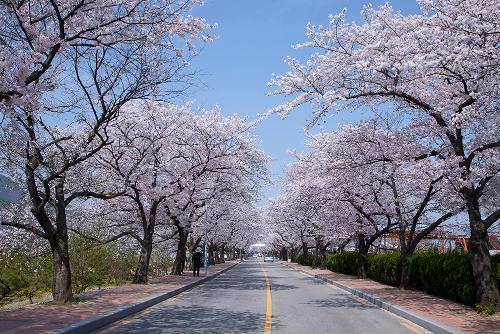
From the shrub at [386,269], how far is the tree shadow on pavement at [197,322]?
10.6 meters

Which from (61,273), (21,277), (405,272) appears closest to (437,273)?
(405,272)

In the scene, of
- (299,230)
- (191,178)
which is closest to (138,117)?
(191,178)

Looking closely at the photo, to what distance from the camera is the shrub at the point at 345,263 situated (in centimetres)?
3278

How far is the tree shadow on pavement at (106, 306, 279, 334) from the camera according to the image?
1042 cm

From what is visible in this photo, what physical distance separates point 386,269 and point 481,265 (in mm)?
11156

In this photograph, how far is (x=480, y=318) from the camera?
1161 cm

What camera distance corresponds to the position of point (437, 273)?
17062 millimetres

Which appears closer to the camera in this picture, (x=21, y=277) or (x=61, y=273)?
(x=61, y=273)

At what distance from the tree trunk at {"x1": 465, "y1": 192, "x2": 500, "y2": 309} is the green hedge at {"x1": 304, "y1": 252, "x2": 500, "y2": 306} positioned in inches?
24.0

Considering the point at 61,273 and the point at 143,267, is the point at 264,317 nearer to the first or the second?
the point at 61,273

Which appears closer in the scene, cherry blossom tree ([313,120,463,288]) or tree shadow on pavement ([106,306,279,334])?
tree shadow on pavement ([106,306,279,334])

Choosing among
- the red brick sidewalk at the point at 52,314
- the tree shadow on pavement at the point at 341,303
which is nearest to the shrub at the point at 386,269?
the tree shadow on pavement at the point at 341,303

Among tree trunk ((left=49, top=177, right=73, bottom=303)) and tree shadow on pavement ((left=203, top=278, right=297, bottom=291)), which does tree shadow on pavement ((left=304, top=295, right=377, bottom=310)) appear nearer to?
tree shadow on pavement ((left=203, top=278, right=297, bottom=291))

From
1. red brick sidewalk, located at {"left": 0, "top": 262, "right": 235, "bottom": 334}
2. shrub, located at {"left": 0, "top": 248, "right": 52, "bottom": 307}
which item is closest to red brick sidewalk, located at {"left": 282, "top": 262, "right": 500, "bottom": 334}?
red brick sidewalk, located at {"left": 0, "top": 262, "right": 235, "bottom": 334}
